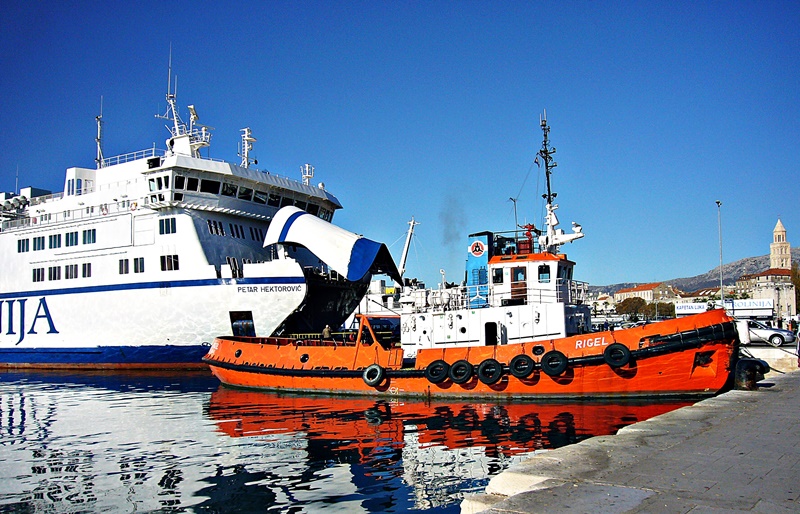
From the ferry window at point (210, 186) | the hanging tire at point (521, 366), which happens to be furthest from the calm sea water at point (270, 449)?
the ferry window at point (210, 186)

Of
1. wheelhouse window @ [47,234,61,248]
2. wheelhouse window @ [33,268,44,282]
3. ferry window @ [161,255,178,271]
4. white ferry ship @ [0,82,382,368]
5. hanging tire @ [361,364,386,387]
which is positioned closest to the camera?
hanging tire @ [361,364,386,387]

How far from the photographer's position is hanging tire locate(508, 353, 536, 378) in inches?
592

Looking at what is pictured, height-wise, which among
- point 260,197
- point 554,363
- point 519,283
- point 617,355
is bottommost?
point 554,363

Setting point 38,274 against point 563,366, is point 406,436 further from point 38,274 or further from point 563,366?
point 38,274

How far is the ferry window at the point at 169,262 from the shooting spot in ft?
88.5

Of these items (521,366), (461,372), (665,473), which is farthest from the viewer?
(461,372)

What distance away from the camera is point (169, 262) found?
27078mm

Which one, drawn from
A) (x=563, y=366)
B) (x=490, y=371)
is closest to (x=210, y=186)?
(x=490, y=371)

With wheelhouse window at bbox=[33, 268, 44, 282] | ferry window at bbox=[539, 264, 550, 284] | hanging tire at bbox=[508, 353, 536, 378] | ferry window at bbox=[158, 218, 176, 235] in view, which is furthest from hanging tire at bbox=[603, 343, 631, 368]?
wheelhouse window at bbox=[33, 268, 44, 282]

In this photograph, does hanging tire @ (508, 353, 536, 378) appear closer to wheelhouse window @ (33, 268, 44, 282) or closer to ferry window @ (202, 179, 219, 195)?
ferry window @ (202, 179, 219, 195)

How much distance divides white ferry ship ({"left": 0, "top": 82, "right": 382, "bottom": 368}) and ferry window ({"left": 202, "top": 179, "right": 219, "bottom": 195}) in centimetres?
5

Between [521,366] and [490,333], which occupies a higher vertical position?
[490,333]

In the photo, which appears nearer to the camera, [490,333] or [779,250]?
[490,333]

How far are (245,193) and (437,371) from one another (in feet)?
54.1
